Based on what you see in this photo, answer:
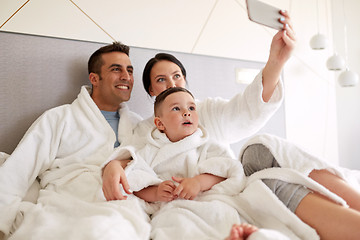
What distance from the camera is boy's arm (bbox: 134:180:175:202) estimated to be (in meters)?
1.13

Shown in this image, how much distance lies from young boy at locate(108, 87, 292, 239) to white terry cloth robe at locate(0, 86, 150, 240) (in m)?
0.12

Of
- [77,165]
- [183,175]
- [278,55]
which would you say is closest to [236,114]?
[278,55]

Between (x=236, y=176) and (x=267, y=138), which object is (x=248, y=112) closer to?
(x=267, y=138)

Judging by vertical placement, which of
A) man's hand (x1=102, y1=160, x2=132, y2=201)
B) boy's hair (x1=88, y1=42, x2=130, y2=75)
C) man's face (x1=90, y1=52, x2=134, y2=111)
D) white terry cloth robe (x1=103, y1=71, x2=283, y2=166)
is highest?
boy's hair (x1=88, y1=42, x2=130, y2=75)

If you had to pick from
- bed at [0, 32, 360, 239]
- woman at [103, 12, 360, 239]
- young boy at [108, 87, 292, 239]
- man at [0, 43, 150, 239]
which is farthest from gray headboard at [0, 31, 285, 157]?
young boy at [108, 87, 292, 239]

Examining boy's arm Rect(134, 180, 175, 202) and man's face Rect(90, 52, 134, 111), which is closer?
boy's arm Rect(134, 180, 175, 202)

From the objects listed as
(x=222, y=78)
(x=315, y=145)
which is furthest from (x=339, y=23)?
(x=222, y=78)

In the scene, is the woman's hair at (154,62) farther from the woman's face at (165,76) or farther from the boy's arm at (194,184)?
the boy's arm at (194,184)

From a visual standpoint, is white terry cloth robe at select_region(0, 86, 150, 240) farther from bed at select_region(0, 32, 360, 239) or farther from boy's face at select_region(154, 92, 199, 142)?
boy's face at select_region(154, 92, 199, 142)

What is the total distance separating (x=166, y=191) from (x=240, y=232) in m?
0.39

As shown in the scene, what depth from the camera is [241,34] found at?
2.39 meters

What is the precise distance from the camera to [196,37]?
220cm

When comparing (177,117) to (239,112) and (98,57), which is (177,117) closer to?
(239,112)

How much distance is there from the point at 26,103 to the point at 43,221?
2.80 feet
